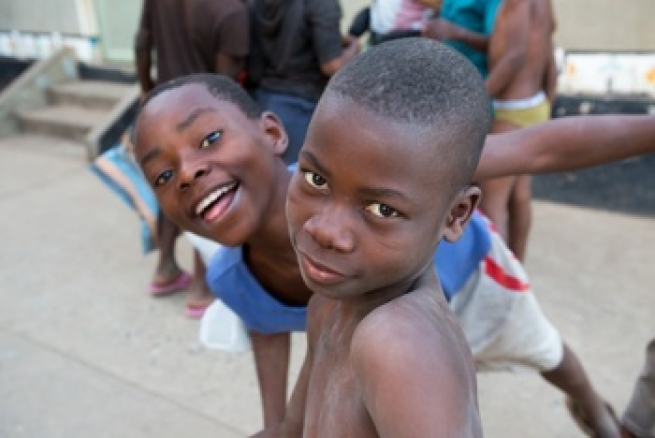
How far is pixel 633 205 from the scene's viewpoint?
3.98 m

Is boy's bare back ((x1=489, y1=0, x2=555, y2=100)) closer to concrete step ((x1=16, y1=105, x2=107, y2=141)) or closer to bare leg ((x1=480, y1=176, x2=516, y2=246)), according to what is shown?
bare leg ((x1=480, y1=176, x2=516, y2=246))

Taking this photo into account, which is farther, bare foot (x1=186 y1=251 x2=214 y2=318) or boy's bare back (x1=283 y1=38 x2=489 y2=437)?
bare foot (x1=186 y1=251 x2=214 y2=318)

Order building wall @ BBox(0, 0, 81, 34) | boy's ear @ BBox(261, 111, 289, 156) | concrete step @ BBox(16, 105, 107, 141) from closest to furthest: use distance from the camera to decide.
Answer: boy's ear @ BBox(261, 111, 289, 156) → concrete step @ BBox(16, 105, 107, 141) → building wall @ BBox(0, 0, 81, 34)

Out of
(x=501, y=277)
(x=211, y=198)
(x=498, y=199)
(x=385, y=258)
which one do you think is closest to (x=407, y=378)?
(x=385, y=258)

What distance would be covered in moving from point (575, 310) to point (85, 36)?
5494 millimetres

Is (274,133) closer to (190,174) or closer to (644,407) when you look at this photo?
(190,174)

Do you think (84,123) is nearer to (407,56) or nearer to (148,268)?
(148,268)

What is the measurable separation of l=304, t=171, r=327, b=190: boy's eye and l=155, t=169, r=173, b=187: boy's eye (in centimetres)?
60

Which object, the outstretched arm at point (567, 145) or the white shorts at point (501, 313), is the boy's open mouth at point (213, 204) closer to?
the outstretched arm at point (567, 145)

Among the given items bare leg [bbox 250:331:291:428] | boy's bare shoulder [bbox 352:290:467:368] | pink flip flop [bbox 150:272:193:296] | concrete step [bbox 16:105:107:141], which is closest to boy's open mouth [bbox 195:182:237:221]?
bare leg [bbox 250:331:291:428]

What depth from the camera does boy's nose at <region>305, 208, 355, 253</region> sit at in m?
0.86

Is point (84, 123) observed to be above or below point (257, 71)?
below

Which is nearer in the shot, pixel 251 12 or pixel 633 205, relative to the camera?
pixel 251 12

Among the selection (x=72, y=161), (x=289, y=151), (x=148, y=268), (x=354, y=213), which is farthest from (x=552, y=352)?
(x=72, y=161)
